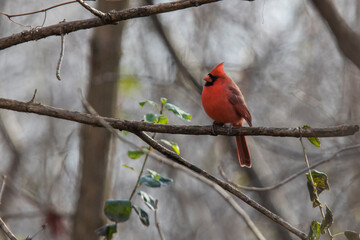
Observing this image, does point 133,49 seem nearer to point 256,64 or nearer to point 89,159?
point 256,64

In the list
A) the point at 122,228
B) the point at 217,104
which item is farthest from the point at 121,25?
the point at 122,228

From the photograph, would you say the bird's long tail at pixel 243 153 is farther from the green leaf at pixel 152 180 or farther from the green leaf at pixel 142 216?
the green leaf at pixel 142 216

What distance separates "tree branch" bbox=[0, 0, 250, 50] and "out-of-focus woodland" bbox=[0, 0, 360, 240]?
2596mm

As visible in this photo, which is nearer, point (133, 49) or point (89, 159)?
point (89, 159)

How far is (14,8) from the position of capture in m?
7.84

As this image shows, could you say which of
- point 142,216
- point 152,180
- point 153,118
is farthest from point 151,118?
point 142,216

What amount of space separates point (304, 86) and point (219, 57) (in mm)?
1238

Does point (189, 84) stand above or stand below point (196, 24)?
below

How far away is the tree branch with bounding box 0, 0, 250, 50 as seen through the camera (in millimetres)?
2445

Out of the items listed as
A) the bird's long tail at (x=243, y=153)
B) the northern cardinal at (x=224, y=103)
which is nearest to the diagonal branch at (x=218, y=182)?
the northern cardinal at (x=224, y=103)

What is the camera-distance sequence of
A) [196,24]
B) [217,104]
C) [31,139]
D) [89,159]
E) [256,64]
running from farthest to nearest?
[31,139] → [196,24] → [256,64] → [89,159] → [217,104]

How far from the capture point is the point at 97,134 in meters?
5.31

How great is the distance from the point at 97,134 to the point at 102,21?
2.84 meters

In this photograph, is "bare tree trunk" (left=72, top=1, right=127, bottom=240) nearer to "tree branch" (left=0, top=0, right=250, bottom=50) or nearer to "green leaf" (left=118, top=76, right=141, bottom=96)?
"green leaf" (left=118, top=76, right=141, bottom=96)
